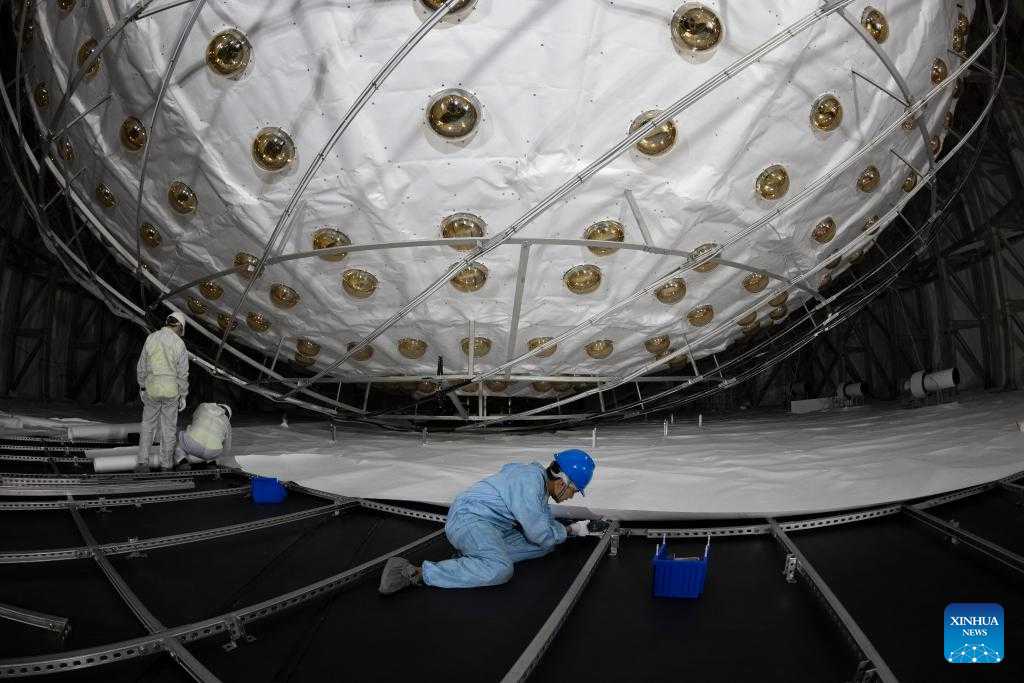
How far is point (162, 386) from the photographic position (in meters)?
5.92

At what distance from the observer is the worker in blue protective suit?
10.8 ft

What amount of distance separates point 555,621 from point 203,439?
183 inches

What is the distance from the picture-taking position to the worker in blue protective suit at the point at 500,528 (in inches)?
130

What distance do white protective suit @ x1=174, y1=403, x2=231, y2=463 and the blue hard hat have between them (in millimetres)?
4069

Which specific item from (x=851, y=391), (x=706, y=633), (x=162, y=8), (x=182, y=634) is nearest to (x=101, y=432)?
(x=162, y=8)

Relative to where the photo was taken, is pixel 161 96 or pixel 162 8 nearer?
pixel 162 8

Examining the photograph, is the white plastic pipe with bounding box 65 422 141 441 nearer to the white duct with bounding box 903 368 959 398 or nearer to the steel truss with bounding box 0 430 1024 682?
the steel truss with bounding box 0 430 1024 682

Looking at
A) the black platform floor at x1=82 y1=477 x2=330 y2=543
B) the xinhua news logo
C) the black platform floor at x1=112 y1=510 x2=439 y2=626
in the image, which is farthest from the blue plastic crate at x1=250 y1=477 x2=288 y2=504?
the xinhua news logo

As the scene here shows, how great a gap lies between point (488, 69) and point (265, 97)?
1728 millimetres

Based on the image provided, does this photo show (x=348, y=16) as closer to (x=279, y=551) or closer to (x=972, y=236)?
(x=279, y=551)

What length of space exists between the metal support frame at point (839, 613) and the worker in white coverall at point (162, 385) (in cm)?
522

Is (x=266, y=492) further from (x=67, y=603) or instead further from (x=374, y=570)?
(x=67, y=603)

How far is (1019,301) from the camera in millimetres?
10289

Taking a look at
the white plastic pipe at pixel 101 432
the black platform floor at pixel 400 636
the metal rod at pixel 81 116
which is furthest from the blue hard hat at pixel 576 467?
the white plastic pipe at pixel 101 432
